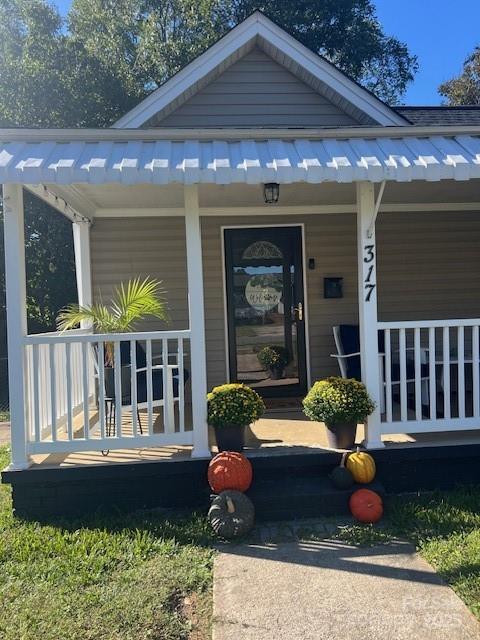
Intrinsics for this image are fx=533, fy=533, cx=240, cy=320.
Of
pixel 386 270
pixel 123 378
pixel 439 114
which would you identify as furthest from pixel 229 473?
pixel 439 114

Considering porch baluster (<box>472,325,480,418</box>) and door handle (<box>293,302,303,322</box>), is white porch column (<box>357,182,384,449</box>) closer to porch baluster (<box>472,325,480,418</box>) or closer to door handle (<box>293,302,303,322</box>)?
porch baluster (<box>472,325,480,418</box>)

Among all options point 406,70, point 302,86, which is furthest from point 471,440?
point 406,70

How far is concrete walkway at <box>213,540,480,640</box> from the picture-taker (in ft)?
7.99

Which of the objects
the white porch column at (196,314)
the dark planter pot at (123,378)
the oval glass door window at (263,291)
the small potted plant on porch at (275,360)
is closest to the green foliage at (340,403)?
the white porch column at (196,314)

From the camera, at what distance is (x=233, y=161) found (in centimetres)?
368

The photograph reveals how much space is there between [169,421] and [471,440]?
7.67 ft

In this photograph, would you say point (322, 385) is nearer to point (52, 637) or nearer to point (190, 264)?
point (190, 264)

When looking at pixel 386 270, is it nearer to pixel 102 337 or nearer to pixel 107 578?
pixel 102 337

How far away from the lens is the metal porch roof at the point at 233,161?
353cm

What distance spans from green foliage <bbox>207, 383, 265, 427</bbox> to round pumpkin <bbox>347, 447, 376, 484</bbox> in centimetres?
75

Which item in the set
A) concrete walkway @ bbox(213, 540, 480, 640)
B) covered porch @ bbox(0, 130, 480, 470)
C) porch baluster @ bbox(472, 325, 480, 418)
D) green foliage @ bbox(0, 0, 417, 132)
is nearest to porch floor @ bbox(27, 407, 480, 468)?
covered porch @ bbox(0, 130, 480, 470)

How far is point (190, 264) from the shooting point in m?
3.86

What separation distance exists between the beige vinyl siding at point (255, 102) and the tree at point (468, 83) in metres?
15.6

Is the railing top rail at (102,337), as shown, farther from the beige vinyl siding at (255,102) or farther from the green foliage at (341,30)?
the green foliage at (341,30)
